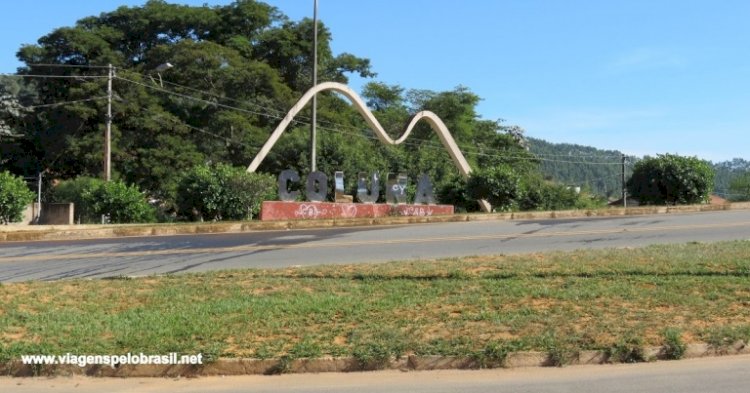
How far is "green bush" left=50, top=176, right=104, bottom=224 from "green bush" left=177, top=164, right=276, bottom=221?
10.5 feet

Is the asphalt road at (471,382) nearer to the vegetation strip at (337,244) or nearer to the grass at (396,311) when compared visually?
the grass at (396,311)

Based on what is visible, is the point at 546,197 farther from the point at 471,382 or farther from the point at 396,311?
the point at 471,382

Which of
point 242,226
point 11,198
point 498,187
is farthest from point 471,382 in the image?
point 498,187

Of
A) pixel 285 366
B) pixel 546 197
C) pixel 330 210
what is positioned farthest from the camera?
pixel 546 197

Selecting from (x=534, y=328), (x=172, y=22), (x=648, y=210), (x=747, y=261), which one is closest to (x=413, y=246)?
(x=747, y=261)

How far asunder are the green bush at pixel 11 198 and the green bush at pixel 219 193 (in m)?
4.92

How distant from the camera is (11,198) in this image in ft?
74.9

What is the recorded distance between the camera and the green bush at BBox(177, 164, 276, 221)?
81.6 ft

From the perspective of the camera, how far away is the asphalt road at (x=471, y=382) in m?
6.23

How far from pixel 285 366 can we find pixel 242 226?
48.4 feet

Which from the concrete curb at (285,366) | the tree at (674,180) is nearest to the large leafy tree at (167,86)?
the tree at (674,180)

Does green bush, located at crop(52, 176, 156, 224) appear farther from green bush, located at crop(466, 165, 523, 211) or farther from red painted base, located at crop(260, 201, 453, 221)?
green bush, located at crop(466, 165, 523, 211)

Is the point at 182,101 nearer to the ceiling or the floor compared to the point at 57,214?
nearer to the ceiling

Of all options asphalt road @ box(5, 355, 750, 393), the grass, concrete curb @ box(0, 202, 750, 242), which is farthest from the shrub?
asphalt road @ box(5, 355, 750, 393)
